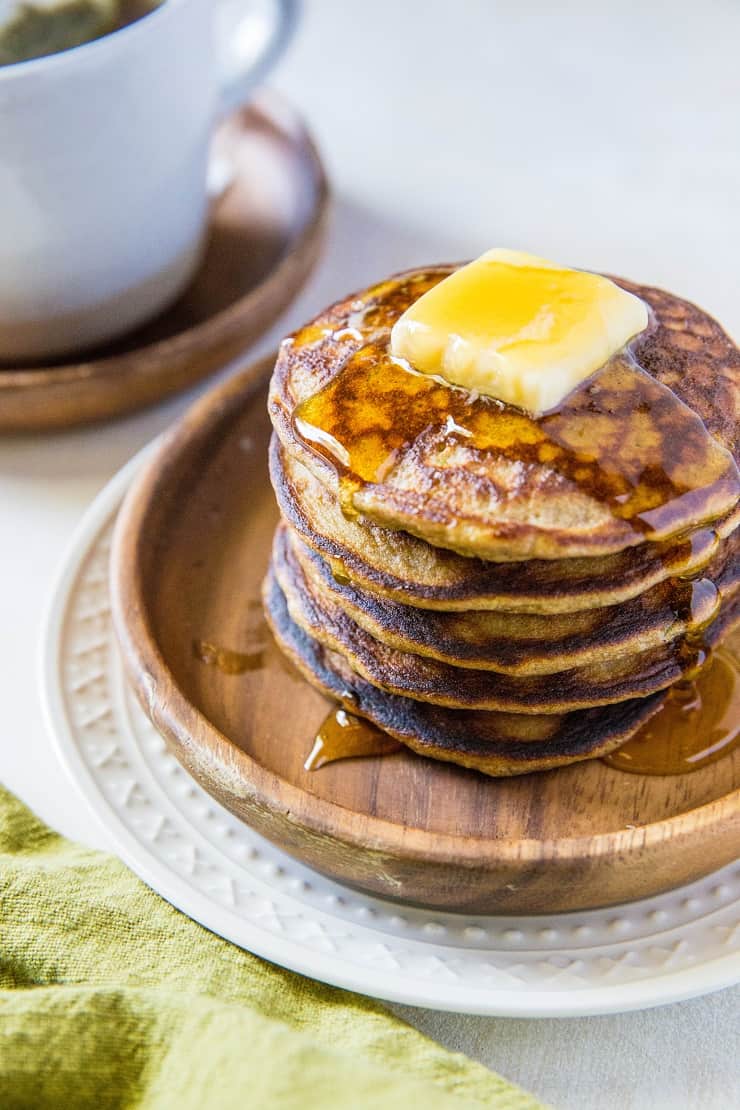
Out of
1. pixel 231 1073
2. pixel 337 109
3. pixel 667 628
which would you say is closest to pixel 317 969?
pixel 231 1073

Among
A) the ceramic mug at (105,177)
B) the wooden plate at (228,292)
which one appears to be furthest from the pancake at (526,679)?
the ceramic mug at (105,177)

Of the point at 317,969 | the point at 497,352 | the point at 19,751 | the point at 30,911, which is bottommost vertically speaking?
the point at 19,751

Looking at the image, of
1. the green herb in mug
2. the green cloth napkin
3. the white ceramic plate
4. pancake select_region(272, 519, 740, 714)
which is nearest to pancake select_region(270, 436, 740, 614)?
pancake select_region(272, 519, 740, 714)

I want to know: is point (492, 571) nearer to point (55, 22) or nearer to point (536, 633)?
point (536, 633)

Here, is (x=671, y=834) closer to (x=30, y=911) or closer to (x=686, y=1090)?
(x=686, y=1090)

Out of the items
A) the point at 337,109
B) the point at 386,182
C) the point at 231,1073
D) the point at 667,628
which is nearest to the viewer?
the point at 231,1073

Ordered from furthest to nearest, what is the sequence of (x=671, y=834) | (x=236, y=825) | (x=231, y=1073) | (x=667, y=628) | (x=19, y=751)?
(x=19, y=751), (x=236, y=825), (x=667, y=628), (x=671, y=834), (x=231, y=1073)
